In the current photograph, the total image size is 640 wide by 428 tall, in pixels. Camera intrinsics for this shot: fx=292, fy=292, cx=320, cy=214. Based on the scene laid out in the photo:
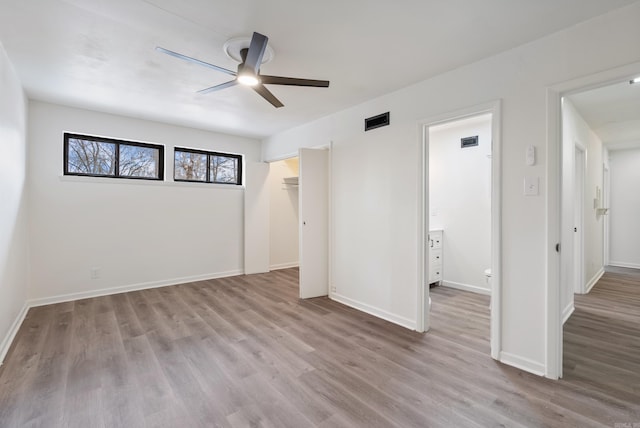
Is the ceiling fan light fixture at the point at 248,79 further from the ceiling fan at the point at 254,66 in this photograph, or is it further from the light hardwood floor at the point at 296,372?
the light hardwood floor at the point at 296,372

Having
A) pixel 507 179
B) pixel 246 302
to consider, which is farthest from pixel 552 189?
pixel 246 302

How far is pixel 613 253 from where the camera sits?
6.12 m

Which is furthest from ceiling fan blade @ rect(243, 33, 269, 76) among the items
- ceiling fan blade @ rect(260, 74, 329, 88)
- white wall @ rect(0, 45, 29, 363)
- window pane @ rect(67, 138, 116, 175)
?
window pane @ rect(67, 138, 116, 175)

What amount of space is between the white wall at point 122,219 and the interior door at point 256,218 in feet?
0.54

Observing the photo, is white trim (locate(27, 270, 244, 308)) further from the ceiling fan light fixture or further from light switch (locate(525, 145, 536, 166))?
light switch (locate(525, 145, 536, 166))

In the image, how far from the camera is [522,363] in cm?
227

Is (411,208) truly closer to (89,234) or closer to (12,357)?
(12,357)

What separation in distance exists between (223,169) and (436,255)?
13.1 feet

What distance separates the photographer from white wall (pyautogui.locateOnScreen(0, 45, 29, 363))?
250 cm

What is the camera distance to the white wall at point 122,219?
12.4 ft

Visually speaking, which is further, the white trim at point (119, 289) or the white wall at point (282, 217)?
the white wall at point (282, 217)

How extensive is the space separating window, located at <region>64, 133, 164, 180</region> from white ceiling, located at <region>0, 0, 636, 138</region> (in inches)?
34.9

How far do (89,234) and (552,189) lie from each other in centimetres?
529

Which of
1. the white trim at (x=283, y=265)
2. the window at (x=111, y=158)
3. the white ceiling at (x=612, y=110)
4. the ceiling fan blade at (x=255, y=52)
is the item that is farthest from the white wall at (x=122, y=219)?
the white ceiling at (x=612, y=110)
